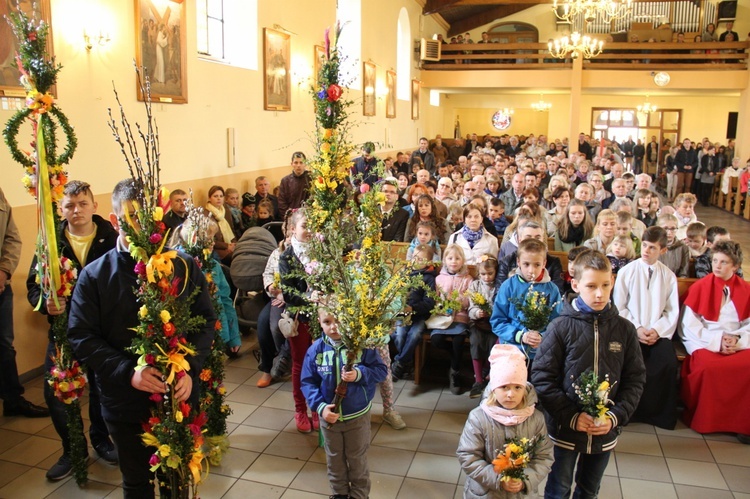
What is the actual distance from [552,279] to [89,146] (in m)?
4.54

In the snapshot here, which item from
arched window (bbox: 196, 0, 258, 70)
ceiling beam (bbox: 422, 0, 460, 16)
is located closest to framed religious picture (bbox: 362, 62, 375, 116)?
arched window (bbox: 196, 0, 258, 70)

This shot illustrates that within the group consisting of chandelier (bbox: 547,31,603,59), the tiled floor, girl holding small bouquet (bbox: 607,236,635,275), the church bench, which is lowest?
the tiled floor

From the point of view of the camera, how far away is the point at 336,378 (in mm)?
3523

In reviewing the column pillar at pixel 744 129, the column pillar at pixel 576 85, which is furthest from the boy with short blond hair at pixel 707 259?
the column pillar at pixel 576 85

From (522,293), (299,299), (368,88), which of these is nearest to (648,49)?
(368,88)

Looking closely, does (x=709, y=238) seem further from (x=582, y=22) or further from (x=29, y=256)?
(x=582, y=22)

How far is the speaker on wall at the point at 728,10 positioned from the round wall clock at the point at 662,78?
20.3 feet

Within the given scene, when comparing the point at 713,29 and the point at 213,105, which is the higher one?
the point at 713,29

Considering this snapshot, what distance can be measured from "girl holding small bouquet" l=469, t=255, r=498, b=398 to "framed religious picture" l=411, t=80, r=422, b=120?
625 inches

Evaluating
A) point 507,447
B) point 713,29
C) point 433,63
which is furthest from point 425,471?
point 713,29

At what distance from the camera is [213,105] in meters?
8.55

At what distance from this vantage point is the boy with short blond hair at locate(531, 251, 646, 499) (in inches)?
129

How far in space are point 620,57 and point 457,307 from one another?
18524 mm

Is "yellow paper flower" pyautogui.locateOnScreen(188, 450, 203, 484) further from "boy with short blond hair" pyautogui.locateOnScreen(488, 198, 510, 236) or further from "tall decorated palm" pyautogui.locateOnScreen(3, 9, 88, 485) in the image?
"boy with short blond hair" pyautogui.locateOnScreen(488, 198, 510, 236)
